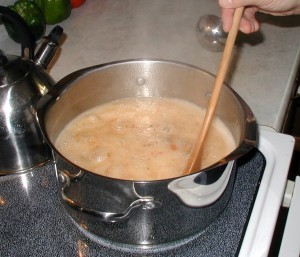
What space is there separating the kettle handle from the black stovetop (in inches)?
9.8

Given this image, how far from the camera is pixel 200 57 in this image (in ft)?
3.76

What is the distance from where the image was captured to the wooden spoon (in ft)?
2.19

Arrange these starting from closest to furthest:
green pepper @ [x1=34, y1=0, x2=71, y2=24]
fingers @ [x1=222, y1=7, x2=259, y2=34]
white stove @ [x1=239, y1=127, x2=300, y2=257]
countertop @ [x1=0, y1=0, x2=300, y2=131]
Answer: white stove @ [x1=239, y1=127, x2=300, y2=257], fingers @ [x1=222, y1=7, x2=259, y2=34], countertop @ [x1=0, y1=0, x2=300, y2=131], green pepper @ [x1=34, y1=0, x2=71, y2=24]

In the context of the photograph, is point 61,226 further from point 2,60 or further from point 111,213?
point 2,60

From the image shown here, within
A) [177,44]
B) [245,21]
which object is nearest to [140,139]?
[245,21]

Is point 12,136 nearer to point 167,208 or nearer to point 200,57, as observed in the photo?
point 167,208

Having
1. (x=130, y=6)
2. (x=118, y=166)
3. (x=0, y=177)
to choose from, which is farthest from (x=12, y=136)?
(x=130, y=6)

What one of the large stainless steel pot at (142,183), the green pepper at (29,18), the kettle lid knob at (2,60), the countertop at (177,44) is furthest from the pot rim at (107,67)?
the green pepper at (29,18)

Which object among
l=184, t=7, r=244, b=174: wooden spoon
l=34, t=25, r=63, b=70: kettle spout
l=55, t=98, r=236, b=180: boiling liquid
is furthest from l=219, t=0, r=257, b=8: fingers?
l=34, t=25, r=63, b=70: kettle spout

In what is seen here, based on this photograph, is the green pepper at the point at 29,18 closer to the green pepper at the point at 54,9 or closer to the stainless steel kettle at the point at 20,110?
the green pepper at the point at 54,9

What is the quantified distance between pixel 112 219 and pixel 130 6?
939 mm

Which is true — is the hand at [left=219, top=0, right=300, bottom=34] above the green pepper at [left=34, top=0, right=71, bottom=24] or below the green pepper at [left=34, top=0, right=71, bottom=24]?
above

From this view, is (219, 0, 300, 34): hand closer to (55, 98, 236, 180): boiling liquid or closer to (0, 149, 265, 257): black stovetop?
(55, 98, 236, 180): boiling liquid

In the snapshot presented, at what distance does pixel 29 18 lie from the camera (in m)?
1.15
